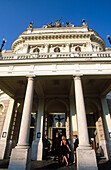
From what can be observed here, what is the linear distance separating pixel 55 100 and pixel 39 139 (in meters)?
5.19

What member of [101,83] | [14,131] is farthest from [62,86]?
[14,131]

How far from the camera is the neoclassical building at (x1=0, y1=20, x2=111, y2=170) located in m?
7.85

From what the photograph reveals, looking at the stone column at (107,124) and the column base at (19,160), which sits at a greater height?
the stone column at (107,124)

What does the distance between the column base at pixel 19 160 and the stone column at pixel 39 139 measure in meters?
4.40

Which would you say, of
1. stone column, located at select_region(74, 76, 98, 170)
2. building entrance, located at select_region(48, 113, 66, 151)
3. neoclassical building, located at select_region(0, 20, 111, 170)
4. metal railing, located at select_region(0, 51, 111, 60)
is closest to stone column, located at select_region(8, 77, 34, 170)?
neoclassical building, located at select_region(0, 20, 111, 170)

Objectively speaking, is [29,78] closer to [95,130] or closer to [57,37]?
[95,130]

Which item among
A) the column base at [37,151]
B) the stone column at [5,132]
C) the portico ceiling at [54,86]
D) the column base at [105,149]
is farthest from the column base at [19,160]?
the column base at [105,149]

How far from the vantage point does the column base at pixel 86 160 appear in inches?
262

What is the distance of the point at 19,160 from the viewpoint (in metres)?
6.86

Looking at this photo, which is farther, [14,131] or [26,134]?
[14,131]

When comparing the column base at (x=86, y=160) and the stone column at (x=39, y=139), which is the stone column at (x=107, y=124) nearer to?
the column base at (x=86, y=160)

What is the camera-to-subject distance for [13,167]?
6.72 m

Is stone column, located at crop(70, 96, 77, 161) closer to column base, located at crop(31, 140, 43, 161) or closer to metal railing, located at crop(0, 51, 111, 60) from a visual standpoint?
column base, located at crop(31, 140, 43, 161)

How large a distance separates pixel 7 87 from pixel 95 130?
41.6 feet
